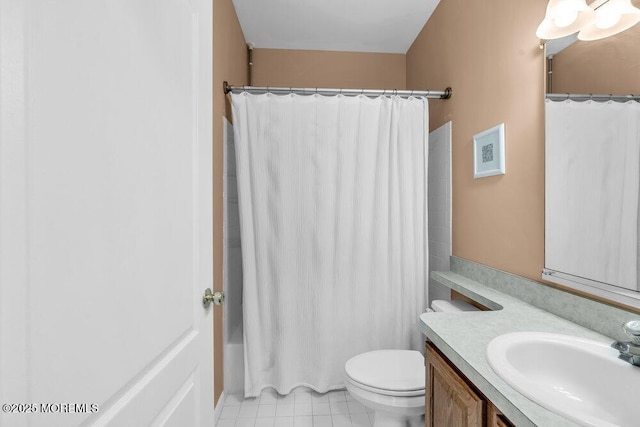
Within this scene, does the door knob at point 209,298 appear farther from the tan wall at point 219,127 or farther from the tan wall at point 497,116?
the tan wall at point 497,116

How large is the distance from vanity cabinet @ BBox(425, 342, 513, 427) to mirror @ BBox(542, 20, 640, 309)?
1.75ft

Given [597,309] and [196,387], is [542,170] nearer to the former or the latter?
[597,309]

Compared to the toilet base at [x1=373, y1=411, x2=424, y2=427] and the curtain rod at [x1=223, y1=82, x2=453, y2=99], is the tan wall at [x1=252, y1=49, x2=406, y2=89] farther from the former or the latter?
the toilet base at [x1=373, y1=411, x2=424, y2=427]

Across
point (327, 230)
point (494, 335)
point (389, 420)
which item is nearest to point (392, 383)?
point (389, 420)

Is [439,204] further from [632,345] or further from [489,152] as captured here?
[632,345]

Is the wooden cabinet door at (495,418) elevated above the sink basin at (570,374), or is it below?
below

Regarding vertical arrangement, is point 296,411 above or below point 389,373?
below

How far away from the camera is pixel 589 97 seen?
1027mm

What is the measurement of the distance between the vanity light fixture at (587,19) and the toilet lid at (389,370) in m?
1.46

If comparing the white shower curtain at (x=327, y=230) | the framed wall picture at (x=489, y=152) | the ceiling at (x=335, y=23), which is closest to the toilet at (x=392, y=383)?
the white shower curtain at (x=327, y=230)

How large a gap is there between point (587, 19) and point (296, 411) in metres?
2.22

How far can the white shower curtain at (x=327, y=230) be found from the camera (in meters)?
1.88

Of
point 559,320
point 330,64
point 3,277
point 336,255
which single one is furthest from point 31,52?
point 330,64

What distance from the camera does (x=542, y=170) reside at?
1237mm
